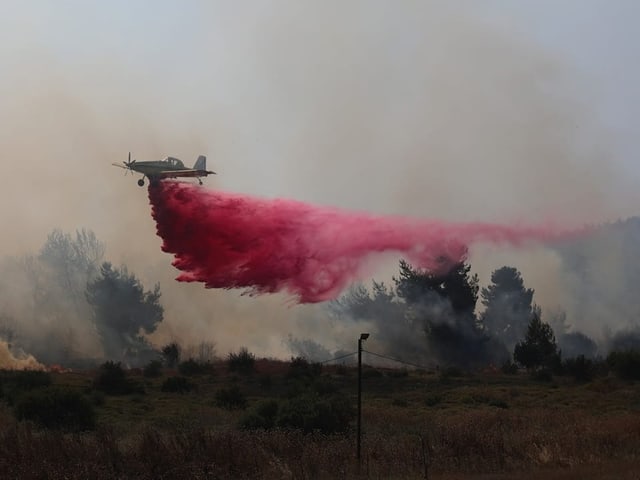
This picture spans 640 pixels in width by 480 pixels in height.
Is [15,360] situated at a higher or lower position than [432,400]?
higher

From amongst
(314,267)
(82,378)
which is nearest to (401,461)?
(314,267)

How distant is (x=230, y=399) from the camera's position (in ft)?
171

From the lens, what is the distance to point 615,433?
28750 mm

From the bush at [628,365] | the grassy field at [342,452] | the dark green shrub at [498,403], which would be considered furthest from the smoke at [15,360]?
the bush at [628,365]

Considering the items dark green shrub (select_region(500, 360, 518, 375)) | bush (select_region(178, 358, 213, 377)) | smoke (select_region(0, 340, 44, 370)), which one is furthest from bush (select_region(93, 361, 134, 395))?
dark green shrub (select_region(500, 360, 518, 375))

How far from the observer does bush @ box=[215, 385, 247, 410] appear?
168 feet

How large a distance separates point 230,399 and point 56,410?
15844 millimetres

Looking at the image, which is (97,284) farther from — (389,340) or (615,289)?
(615,289)

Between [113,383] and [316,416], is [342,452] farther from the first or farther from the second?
[113,383]

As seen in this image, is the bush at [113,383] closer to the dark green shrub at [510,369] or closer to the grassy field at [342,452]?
the grassy field at [342,452]

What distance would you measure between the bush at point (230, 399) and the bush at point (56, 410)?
13526mm

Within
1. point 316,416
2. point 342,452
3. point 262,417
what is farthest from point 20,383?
point 342,452

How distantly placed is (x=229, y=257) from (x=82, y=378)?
73.4 feet

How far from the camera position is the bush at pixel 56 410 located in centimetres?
3717
